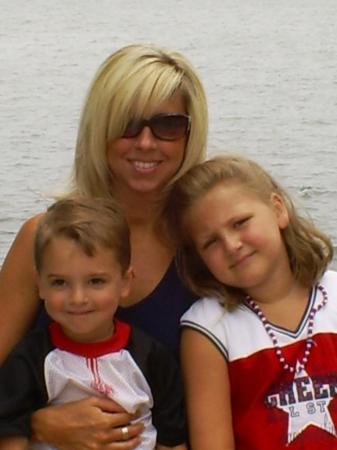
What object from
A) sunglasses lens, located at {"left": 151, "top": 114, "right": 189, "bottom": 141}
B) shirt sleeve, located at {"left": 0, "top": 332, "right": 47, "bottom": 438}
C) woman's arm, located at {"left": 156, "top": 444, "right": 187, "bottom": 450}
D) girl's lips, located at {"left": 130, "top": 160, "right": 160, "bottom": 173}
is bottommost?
woman's arm, located at {"left": 156, "top": 444, "right": 187, "bottom": 450}

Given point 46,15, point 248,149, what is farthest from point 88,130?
point 46,15

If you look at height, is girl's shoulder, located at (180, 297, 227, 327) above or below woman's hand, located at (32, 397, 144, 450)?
above

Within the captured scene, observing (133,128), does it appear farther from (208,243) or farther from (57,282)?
(57,282)

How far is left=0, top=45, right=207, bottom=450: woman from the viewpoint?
133 inches

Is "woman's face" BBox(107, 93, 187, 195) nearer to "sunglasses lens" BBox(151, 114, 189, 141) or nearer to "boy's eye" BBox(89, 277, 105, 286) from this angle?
"sunglasses lens" BBox(151, 114, 189, 141)

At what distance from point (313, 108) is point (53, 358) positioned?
576 inches

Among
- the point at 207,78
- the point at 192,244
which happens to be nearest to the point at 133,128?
the point at 192,244

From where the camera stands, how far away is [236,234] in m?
3.19

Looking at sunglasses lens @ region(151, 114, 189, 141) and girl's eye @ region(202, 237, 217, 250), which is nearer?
girl's eye @ region(202, 237, 217, 250)

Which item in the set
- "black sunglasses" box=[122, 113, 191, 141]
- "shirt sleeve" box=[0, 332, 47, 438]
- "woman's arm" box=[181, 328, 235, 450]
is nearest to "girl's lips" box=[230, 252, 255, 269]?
"woman's arm" box=[181, 328, 235, 450]

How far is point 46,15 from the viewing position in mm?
31922

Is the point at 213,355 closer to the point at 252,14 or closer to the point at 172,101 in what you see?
the point at 172,101

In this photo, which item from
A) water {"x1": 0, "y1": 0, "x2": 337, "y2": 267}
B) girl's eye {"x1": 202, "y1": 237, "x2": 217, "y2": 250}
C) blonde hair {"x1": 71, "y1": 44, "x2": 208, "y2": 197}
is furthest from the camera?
water {"x1": 0, "y1": 0, "x2": 337, "y2": 267}

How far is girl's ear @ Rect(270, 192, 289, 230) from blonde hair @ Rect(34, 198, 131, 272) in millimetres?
472
